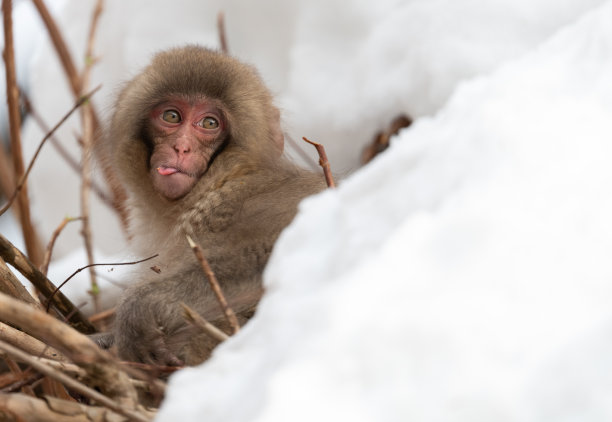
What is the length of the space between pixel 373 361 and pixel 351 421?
10 cm

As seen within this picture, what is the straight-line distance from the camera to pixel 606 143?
1578mm

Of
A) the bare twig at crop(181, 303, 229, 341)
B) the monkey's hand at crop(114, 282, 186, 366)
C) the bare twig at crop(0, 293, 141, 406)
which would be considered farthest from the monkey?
the bare twig at crop(0, 293, 141, 406)

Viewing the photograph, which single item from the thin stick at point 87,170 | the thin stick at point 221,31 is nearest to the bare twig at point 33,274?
the thin stick at point 87,170

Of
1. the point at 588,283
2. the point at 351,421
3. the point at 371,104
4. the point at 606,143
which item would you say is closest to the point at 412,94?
the point at 371,104

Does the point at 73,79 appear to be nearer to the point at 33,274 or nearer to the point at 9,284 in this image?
the point at 33,274

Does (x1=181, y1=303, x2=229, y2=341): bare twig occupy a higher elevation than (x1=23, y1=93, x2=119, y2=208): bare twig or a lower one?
lower

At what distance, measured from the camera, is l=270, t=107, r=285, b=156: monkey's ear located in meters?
3.28

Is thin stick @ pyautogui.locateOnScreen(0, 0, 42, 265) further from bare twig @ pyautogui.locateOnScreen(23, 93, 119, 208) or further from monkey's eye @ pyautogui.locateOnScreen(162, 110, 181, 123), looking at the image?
bare twig @ pyautogui.locateOnScreen(23, 93, 119, 208)

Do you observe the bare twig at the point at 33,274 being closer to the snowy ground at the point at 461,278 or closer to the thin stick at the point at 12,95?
the thin stick at the point at 12,95

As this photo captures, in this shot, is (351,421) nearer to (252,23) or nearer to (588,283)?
(588,283)

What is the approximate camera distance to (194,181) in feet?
9.87

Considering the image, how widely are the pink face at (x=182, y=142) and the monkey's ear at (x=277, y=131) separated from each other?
205mm

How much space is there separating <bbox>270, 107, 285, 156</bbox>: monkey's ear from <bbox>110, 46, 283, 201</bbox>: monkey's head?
11 millimetres

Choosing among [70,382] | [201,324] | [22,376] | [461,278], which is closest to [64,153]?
[22,376]
